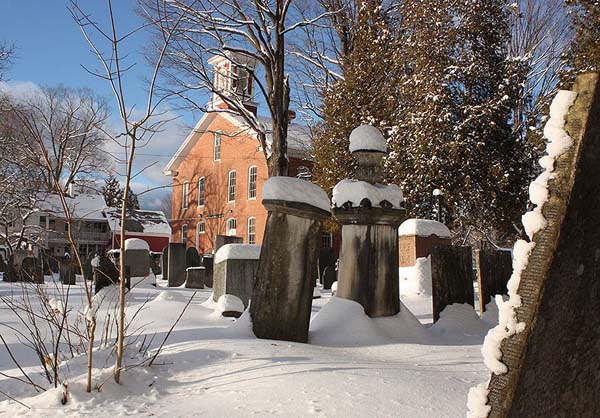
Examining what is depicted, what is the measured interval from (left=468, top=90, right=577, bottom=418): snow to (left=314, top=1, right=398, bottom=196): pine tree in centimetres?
1659

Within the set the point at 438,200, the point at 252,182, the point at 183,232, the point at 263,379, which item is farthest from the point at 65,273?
the point at 183,232

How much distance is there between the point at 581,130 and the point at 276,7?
17.9 m

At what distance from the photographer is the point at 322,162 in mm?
19188

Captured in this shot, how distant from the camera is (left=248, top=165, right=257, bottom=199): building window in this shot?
105 feet

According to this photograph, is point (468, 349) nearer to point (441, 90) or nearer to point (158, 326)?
point (158, 326)

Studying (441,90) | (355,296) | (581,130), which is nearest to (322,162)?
(441,90)

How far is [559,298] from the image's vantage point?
63.4 inches

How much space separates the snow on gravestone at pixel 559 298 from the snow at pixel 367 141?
213 inches

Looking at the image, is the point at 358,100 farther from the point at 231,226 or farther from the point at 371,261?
the point at 231,226

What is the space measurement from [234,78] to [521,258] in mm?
19973

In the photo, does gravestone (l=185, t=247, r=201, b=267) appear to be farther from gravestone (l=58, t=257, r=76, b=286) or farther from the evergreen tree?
the evergreen tree

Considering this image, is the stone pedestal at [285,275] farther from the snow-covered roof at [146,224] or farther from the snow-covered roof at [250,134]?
the snow-covered roof at [146,224]

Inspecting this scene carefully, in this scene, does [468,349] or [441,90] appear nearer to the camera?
[468,349]

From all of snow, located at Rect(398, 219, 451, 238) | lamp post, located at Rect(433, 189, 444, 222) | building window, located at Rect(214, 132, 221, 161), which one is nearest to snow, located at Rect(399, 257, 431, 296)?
snow, located at Rect(398, 219, 451, 238)
